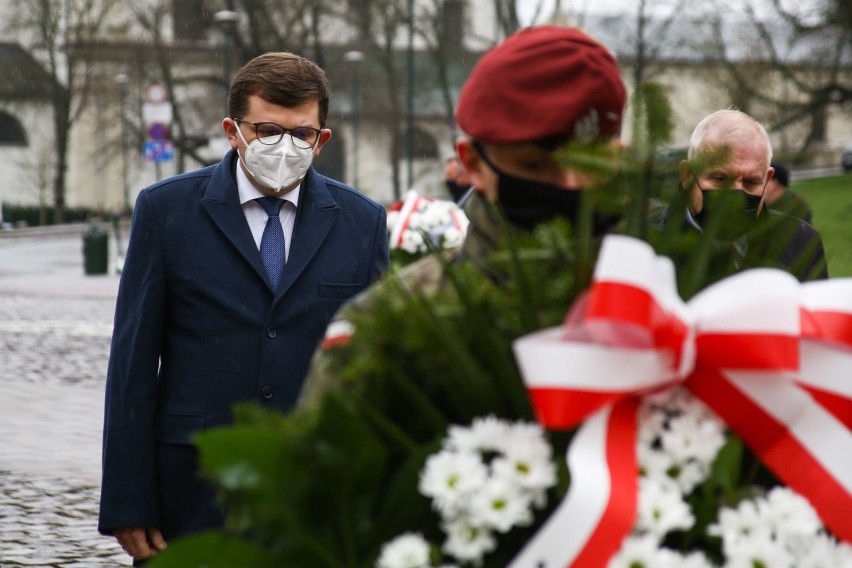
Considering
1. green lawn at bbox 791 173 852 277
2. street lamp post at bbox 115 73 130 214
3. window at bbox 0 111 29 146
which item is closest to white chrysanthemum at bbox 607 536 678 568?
green lawn at bbox 791 173 852 277

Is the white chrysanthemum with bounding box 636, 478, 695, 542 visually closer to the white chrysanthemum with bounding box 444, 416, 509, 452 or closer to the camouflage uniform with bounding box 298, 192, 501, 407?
the white chrysanthemum with bounding box 444, 416, 509, 452

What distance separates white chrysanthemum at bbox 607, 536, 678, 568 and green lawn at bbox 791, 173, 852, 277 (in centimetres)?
1808

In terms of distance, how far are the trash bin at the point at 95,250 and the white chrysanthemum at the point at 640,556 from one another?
2694 cm

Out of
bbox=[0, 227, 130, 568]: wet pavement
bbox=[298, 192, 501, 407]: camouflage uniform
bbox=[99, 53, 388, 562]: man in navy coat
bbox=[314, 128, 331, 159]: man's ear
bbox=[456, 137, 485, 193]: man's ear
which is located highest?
bbox=[456, 137, 485, 193]: man's ear

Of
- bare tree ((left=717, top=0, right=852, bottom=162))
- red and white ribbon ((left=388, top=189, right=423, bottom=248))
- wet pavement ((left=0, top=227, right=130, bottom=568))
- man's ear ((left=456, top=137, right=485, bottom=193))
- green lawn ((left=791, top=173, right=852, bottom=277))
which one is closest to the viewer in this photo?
man's ear ((left=456, top=137, right=485, bottom=193))

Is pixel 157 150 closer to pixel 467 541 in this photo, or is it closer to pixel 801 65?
pixel 801 65

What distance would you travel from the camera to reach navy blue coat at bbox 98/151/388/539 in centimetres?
341

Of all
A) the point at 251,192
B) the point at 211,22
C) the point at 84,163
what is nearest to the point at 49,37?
the point at 84,163

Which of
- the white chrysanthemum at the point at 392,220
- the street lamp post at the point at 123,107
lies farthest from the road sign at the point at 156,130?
the street lamp post at the point at 123,107

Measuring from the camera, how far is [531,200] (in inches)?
81.0

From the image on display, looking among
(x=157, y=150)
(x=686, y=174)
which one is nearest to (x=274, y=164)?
(x=686, y=174)

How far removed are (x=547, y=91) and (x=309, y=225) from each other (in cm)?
183

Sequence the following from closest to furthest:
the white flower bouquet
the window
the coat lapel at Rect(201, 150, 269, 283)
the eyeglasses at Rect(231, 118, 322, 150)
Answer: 1. the coat lapel at Rect(201, 150, 269, 283)
2. the eyeglasses at Rect(231, 118, 322, 150)
3. the white flower bouquet
4. the window

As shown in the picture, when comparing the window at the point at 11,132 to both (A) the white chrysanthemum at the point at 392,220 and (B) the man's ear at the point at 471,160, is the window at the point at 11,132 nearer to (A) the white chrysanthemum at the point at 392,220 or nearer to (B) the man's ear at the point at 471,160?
(A) the white chrysanthemum at the point at 392,220
